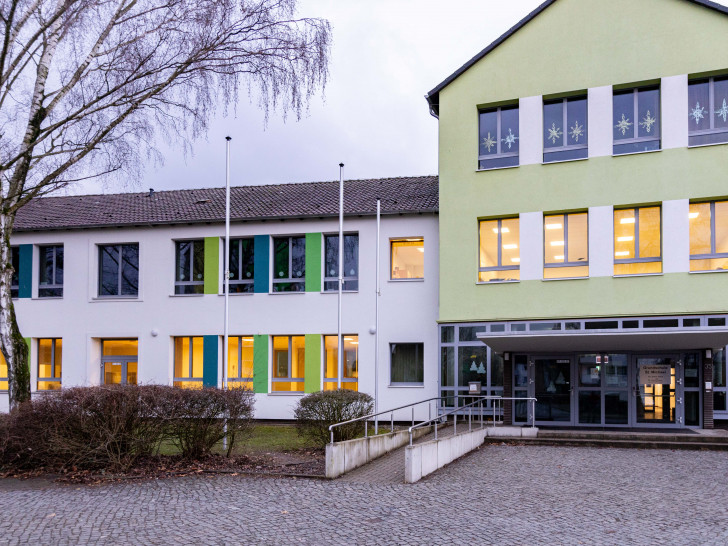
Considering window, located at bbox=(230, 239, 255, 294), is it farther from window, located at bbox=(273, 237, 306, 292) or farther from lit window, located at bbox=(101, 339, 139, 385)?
lit window, located at bbox=(101, 339, 139, 385)

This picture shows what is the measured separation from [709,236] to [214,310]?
14.3 m

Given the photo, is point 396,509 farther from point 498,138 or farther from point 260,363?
point 260,363

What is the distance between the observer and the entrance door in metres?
18.8

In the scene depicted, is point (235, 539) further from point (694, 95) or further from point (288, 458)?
point (694, 95)

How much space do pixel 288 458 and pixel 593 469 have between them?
5.41 metres

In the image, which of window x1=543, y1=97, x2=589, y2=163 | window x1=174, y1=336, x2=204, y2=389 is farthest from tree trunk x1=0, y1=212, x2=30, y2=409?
window x1=543, y1=97, x2=589, y2=163

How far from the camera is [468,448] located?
15031mm

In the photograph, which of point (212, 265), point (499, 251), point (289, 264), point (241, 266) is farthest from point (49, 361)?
point (499, 251)

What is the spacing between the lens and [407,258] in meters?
22.2

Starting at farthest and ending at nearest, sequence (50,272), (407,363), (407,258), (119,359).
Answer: (50,272) < (119,359) < (407,258) < (407,363)

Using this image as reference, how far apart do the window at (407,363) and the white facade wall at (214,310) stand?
0.26m

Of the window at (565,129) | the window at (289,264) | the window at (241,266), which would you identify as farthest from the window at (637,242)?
the window at (241,266)

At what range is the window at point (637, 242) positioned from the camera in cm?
1850

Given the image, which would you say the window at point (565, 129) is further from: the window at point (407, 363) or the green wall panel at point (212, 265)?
the green wall panel at point (212, 265)
